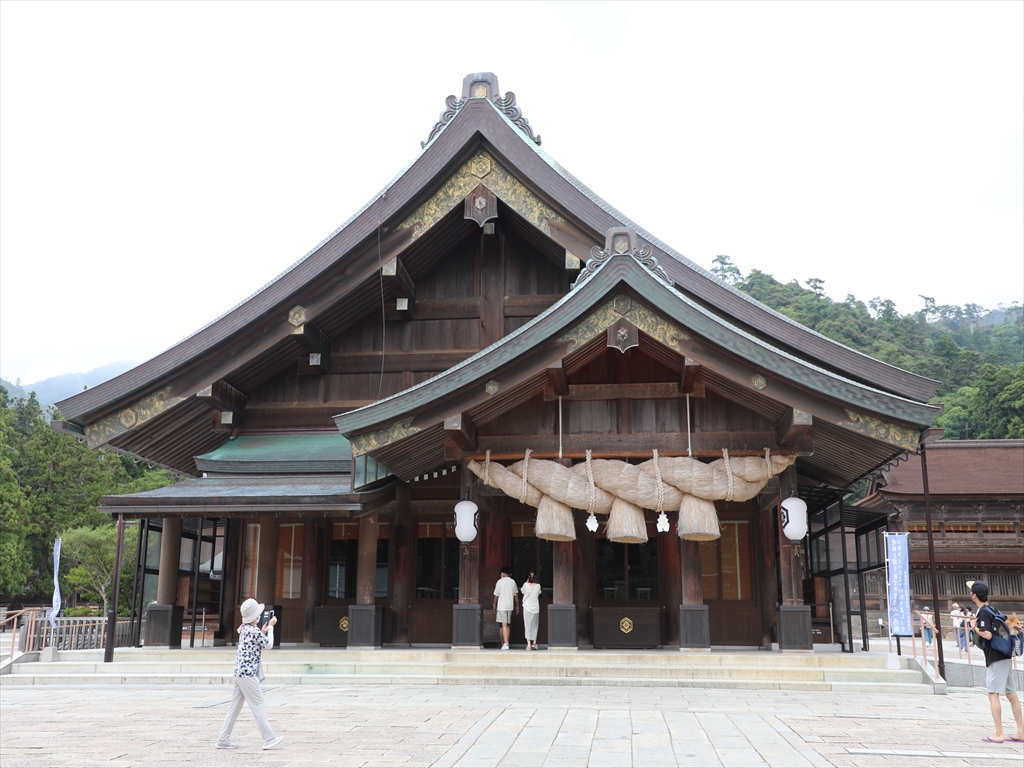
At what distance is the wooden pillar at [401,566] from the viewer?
→ 1437 centimetres

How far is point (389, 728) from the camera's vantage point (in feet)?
24.0

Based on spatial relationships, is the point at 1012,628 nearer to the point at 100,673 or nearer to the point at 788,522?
the point at 788,522

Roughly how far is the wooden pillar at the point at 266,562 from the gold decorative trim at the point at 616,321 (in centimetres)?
619

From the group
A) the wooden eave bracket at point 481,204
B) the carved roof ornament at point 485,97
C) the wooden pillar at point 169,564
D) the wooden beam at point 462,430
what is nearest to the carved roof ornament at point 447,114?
the carved roof ornament at point 485,97

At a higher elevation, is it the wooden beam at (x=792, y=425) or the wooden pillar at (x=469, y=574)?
the wooden beam at (x=792, y=425)

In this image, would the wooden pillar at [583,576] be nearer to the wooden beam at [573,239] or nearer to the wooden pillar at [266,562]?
the wooden beam at [573,239]

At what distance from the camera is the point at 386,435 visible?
11.9 meters

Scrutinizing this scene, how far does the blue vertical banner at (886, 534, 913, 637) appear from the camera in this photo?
39.6ft

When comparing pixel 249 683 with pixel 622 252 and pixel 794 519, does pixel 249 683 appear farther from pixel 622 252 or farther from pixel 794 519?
pixel 794 519

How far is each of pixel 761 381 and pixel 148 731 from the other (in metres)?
8.19

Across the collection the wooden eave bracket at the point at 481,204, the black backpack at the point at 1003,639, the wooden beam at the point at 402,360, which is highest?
the wooden eave bracket at the point at 481,204

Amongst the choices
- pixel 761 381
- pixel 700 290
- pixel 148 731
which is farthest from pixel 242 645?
pixel 700 290

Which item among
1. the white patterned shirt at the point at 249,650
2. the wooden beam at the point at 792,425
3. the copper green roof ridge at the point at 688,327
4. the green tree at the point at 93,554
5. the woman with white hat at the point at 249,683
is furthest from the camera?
the green tree at the point at 93,554

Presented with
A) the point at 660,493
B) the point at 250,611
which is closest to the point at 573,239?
the point at 660,493
